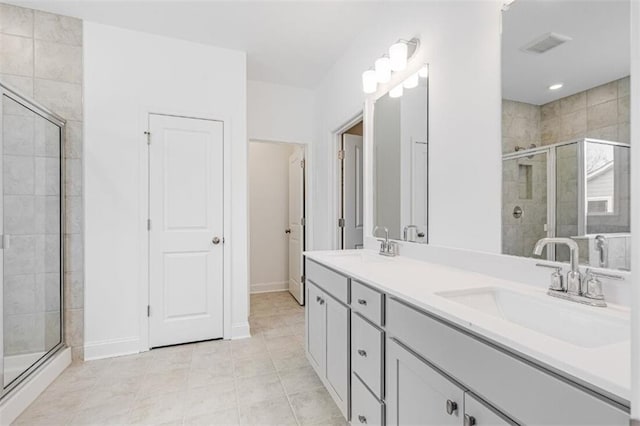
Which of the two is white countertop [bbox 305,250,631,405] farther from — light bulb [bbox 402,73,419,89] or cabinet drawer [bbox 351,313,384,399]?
light bulb [bbox 402,73,419,89]

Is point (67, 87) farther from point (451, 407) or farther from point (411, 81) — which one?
point (451, 407)

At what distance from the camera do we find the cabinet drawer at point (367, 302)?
1231 millimetres

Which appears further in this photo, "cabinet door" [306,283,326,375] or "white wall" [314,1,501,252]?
"cabinet door" [306,283,326,375]

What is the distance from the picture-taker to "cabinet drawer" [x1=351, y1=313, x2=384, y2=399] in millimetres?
1229

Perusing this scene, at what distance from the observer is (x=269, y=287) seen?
14.6ft

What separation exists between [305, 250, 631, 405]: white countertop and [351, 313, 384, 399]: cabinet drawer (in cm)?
21

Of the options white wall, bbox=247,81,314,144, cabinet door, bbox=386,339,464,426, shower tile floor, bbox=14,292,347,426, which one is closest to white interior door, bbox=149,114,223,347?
shower tile floor, bbox=14,292,347,426

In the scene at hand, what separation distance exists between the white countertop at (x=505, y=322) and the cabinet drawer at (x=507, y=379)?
0.09 feet

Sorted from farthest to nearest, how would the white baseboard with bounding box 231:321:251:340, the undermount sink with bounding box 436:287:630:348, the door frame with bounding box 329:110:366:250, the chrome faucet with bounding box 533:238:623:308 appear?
1. the door frame with bounding box 329:110:366:250
2. the white baseboard with bounding box 231:321:251:340
3. the chrome faucet with bounding box 533:238:623:308
4. the undermount sink with bounding box 436:287:630:348

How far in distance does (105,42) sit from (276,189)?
2524 mm

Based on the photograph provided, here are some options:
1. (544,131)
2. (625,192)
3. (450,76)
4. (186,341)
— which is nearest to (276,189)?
(186,341)

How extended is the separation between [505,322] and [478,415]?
9.5 inches

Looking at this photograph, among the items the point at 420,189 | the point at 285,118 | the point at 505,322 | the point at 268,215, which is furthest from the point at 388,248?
the point at 268,215

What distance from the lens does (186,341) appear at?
8.71 feet
